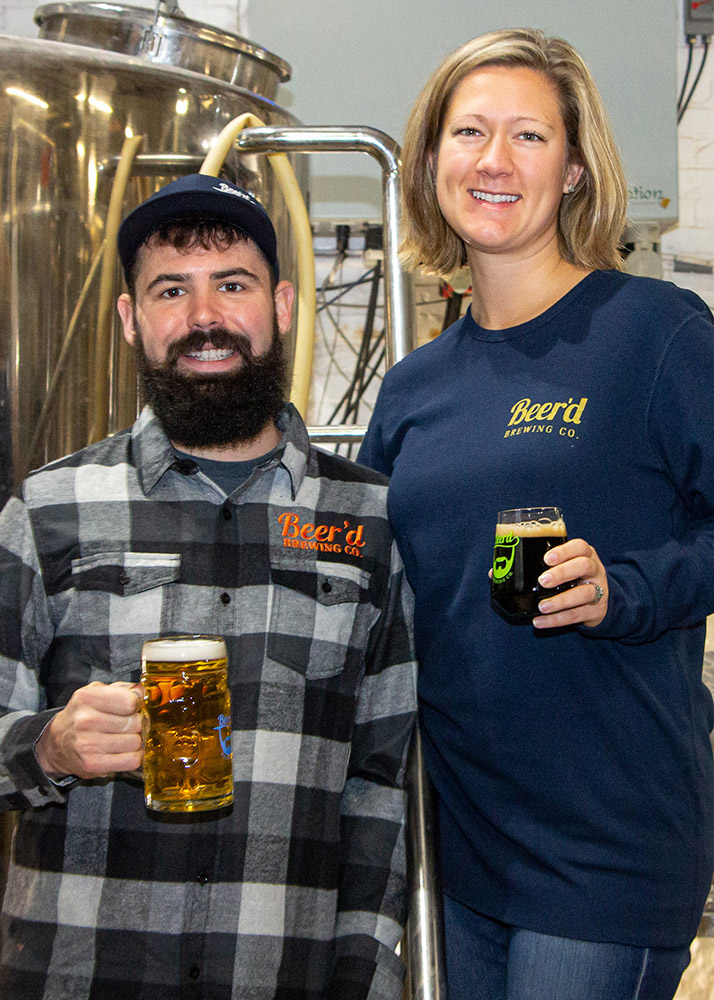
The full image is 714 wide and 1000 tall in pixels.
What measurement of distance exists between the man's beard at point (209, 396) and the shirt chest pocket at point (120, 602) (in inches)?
7.5

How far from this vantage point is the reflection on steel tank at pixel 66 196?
1.77 metres

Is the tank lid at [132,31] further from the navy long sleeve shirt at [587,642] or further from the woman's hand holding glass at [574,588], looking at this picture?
the woman's hand holding glass at [574,588]

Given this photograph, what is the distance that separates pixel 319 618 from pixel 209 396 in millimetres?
324

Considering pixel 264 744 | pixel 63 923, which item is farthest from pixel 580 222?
pixel 63 923

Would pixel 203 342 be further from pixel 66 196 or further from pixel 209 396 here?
pixel 66 196

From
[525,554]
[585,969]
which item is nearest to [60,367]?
[525,554]

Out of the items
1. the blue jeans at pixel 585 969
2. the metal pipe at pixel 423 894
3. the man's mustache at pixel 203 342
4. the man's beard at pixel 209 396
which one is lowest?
the blue jeans at pixel 585 969

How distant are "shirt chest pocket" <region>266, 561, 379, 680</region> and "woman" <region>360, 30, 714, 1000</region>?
79 millimetres

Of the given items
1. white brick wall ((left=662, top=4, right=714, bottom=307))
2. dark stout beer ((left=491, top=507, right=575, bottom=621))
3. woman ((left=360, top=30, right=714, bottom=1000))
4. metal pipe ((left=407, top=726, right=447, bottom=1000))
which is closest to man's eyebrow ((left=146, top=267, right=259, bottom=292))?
woman ((left=360, top=30, right=714, bottom=1000))

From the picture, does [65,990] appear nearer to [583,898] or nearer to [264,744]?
[264,744]

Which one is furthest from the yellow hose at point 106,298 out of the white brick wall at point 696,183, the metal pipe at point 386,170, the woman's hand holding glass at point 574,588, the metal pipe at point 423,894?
the white brick wall at point 696,183

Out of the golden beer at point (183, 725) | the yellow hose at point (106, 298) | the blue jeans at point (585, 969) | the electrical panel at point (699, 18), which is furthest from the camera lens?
the electrical panel at point (699, 18)

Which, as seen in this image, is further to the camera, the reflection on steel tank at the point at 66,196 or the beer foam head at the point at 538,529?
the reflection on steel tank at the point at 66,196

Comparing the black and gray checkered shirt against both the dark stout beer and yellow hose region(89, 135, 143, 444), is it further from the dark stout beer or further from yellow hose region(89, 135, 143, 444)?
yellow hose region(89, 135, 143, 444)
